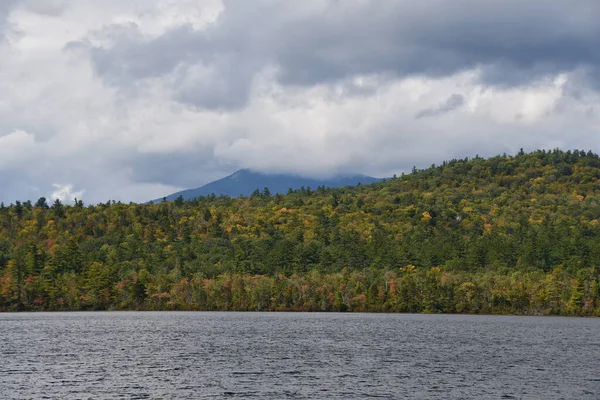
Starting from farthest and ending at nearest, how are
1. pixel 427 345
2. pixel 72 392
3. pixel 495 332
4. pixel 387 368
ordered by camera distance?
pixel 495 332 < pixel 427 345 < pixel 387 368 < pixel 72 392

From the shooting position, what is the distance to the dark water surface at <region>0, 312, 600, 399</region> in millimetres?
72688

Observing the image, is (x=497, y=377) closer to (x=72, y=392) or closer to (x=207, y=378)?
(x=207, y=378)

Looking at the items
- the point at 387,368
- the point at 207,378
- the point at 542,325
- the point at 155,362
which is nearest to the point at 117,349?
the point at 155,362

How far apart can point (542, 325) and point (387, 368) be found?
9403 centimetres

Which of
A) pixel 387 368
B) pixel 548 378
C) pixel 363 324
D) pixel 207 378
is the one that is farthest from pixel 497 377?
pixel 363 324

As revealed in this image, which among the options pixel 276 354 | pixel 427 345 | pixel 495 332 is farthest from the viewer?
pixel 495 332

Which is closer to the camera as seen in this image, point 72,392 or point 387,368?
point 72,392

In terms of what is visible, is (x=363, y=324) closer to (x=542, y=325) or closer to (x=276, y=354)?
(x=542, y=325)

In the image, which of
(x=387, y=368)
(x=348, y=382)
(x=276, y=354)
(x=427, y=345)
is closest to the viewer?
(x=348, y=382)

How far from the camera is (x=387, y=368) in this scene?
8981 centimetres

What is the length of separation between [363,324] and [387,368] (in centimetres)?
8361

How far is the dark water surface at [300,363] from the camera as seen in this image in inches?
2862

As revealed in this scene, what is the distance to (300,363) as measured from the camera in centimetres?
9419

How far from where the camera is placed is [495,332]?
148m
